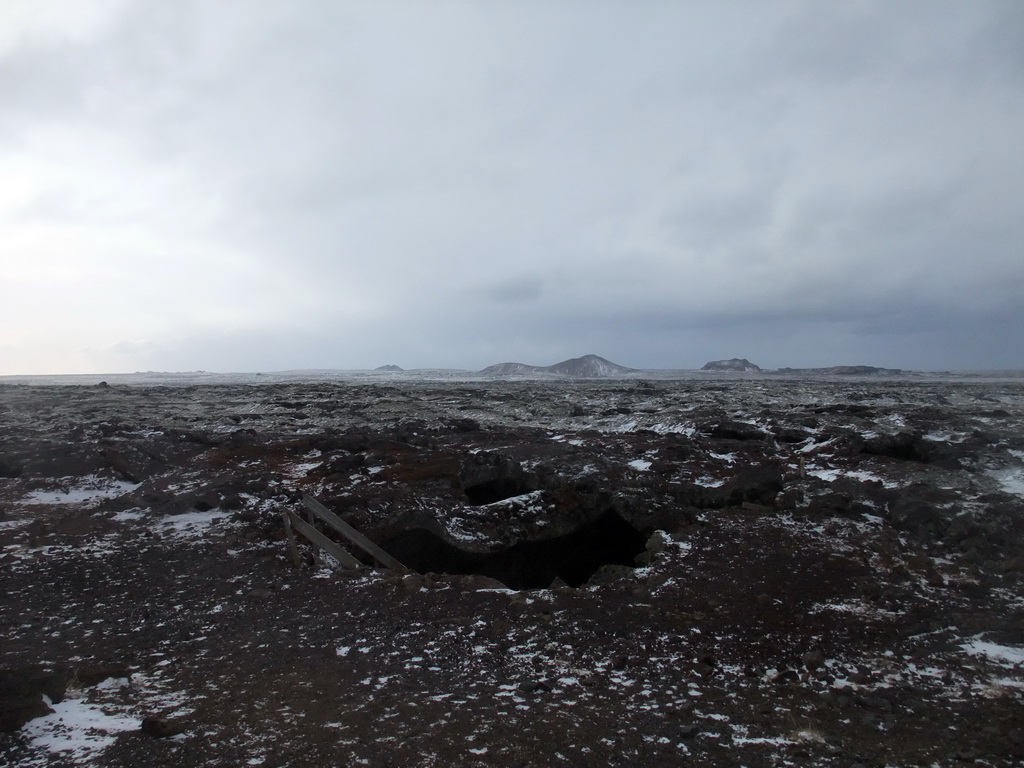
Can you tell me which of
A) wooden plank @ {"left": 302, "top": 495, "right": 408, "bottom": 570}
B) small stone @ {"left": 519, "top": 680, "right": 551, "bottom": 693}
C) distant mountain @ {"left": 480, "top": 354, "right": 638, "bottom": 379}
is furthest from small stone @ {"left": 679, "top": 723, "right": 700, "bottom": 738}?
distant mountain @ {"left": 480, "top": 354, "right": 638, "bottom": 379}

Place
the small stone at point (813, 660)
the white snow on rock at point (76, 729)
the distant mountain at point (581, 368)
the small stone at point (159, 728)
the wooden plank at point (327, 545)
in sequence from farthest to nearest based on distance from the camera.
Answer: the distant mountain at point (581, 368)
the wooden plank at point (327, 545)
the small stone at point (813, 660)
the small stone at point (159, 728)
the white snow on rock at point (76, 729)

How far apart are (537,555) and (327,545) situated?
4.53 m

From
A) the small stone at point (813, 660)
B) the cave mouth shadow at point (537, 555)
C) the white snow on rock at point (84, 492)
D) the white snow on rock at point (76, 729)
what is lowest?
the cave mouth shadow at point (537, 555)

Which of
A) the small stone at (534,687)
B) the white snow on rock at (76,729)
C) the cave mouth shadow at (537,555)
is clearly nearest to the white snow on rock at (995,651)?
the small stone at (534,687)

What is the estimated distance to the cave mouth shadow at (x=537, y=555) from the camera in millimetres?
12766

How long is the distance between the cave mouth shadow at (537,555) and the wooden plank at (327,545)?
6.52 feet

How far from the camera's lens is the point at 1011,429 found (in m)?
20.9

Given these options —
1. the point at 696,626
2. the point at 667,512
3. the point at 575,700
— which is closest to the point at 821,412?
the point at 667,512

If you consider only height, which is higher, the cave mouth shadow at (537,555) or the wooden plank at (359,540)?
the wooden plank at (359,540)

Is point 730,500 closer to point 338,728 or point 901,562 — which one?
point 901,562

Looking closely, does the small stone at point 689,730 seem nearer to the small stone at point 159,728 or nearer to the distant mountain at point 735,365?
the small stone at point 159,728

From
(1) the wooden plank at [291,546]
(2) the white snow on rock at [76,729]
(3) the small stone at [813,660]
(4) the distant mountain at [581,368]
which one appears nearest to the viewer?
(2) the white snow on rock at [76,729]

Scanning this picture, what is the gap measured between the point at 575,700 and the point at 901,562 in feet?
23.0

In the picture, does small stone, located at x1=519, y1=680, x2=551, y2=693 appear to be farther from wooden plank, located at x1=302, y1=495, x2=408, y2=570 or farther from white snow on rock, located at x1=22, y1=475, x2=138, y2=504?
white snow on rock, located at x1=22, y1=475, x2=138, y2=504
